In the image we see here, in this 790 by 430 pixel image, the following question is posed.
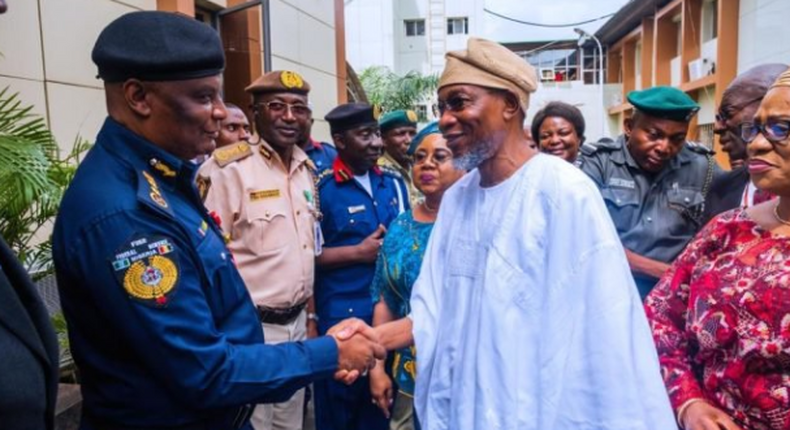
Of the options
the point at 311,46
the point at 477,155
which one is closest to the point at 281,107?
the point at 477,155

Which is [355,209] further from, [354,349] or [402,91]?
[402,91]

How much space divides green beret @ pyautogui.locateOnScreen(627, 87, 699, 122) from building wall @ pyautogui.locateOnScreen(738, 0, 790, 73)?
35.4ft

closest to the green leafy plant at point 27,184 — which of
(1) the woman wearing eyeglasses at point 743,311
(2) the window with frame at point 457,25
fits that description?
(1) the woman wearing eyeglasses at point 743,311

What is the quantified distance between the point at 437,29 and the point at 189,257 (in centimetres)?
2850

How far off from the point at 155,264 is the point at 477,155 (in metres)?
1.03

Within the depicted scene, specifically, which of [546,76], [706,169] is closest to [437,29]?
[546,76]

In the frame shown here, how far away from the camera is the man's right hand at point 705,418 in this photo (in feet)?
5.49

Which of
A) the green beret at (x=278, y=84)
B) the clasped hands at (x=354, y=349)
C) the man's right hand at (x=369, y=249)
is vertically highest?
the green beret at (x=278, y=84)

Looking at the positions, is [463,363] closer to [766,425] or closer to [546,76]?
[766,425]

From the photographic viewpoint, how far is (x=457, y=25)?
29.2 metres

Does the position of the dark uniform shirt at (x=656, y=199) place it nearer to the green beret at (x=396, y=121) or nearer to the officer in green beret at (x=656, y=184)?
the officer in green beret at (x=656, y=184)

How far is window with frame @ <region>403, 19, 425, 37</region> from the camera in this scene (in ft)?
95.6

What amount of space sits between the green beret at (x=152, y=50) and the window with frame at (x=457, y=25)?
28824 millimetres

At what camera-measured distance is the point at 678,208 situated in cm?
306
